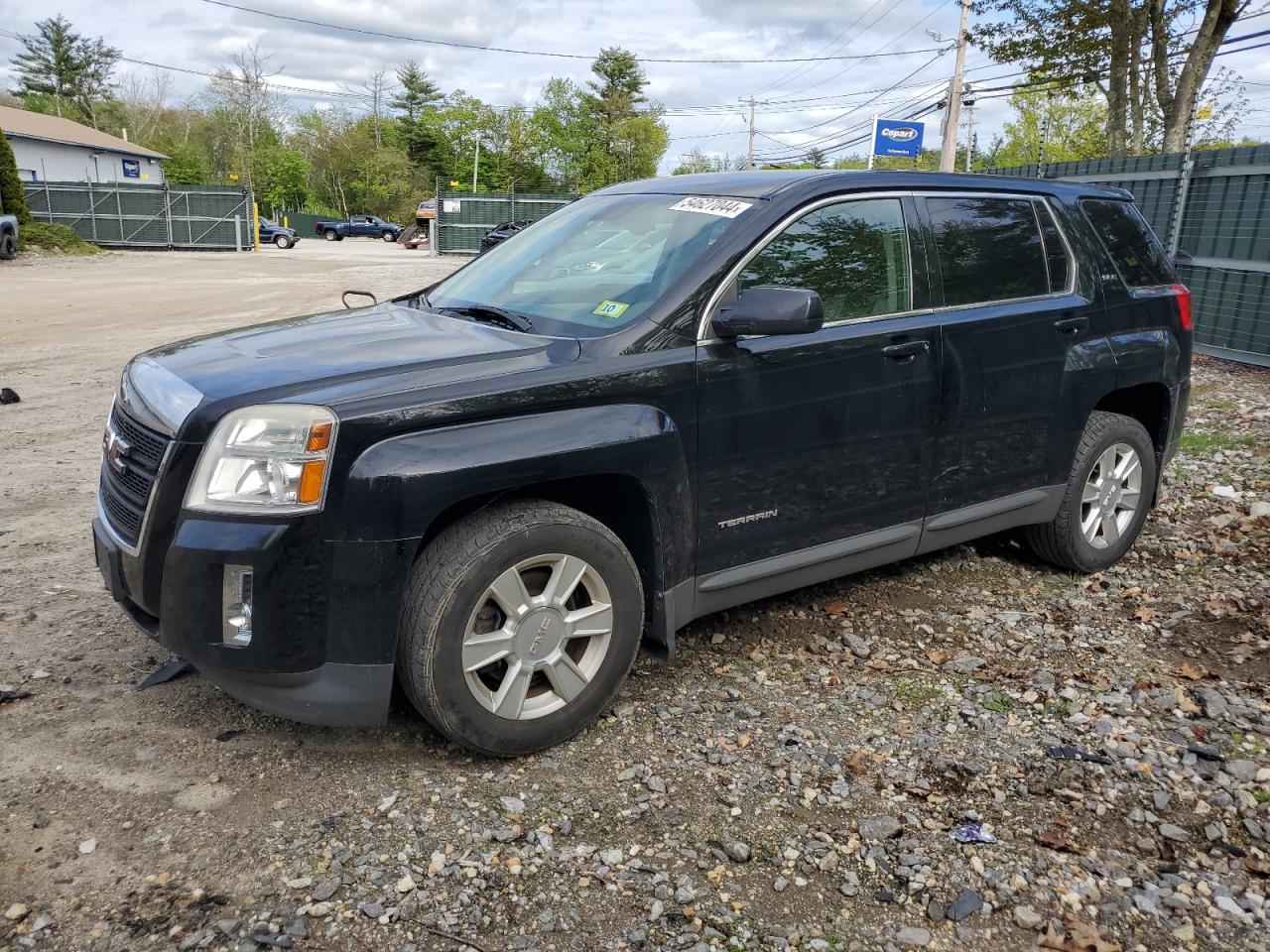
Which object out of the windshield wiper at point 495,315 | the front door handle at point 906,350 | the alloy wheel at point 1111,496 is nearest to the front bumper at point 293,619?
the windshield wiper at point 495,315

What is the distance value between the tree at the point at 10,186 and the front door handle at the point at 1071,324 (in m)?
32.5

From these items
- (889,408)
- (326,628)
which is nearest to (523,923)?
(326,628)

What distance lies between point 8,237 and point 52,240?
5197 millimetres

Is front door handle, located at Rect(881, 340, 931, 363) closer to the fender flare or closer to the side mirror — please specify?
the side mirror

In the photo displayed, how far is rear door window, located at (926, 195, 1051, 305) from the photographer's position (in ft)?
13.6

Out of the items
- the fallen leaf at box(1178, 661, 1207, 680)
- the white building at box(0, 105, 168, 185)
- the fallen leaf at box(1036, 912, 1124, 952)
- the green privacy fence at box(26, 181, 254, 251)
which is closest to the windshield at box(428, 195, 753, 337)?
the fallen leaf at box(1036, 912, 1124, 952)

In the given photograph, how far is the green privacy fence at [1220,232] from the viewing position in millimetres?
10875

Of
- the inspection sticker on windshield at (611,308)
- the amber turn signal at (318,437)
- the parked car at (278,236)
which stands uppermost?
the inspection sticker on windshield at (611,308)

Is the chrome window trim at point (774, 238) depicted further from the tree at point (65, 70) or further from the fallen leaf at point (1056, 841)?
the tree at point (65, 70)

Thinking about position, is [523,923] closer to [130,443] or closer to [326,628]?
[326,628]

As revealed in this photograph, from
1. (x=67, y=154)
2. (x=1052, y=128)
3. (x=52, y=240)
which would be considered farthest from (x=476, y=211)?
(x=1052, y=128)

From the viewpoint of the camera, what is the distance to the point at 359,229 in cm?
5969

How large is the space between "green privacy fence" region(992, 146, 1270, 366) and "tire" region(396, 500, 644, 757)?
962 centimetres

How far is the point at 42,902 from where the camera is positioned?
2508 millimetres
